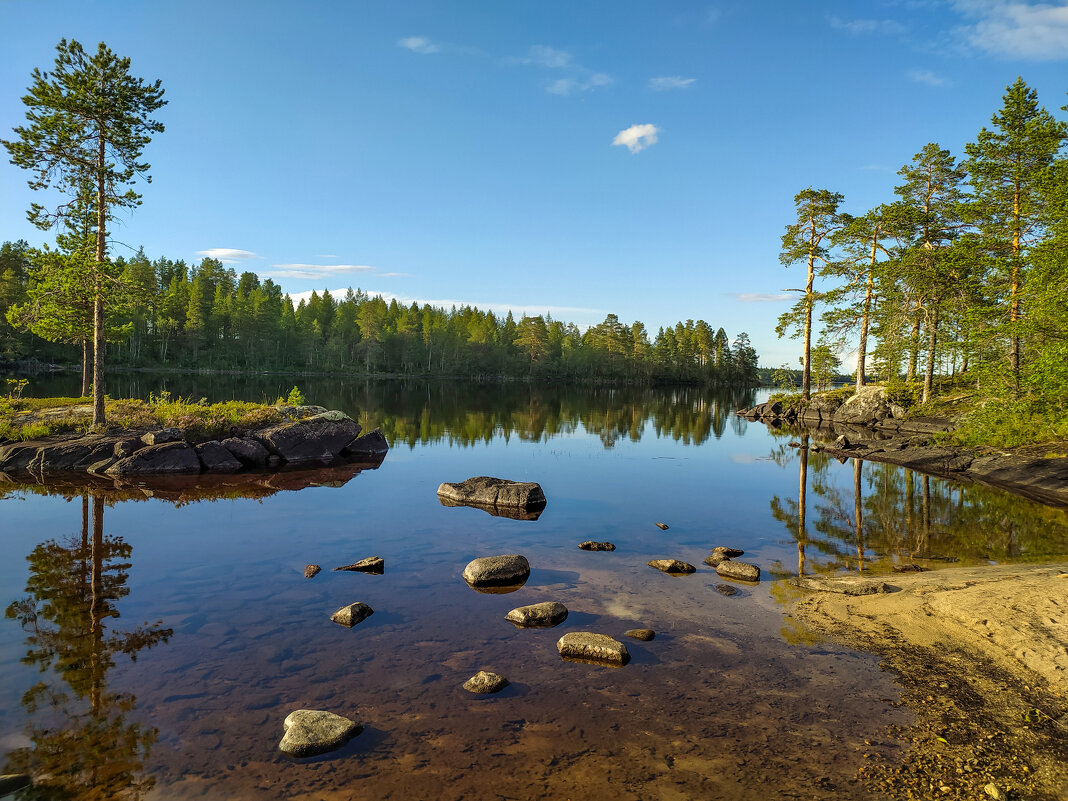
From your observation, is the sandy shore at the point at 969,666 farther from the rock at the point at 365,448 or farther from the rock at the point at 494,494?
the rock at the point at 365,448

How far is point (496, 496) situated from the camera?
63.6 feet

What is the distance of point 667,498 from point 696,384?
472ft

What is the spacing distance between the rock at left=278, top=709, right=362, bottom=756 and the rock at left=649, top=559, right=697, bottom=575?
8.10m

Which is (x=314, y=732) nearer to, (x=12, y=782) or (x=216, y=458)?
(x=12, y=782)

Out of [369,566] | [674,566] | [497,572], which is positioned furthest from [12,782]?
[674,566]

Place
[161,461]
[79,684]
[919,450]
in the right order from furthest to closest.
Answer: [919,450] → [161,461] → [79,684]

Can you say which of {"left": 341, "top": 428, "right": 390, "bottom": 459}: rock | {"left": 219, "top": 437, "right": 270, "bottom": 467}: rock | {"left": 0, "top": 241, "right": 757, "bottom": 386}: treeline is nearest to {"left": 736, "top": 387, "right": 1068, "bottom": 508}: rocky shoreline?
{"left": 341, "top": 428, "right": 390, "bottom": 459}: rock

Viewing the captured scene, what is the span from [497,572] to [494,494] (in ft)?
24.1

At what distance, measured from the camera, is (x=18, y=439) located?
79.7 ft

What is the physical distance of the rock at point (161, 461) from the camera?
22750 mm

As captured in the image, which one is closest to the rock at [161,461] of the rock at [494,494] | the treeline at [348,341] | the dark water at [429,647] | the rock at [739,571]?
the dark water at [429,647]

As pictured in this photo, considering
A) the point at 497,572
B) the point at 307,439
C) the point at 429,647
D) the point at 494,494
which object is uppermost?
the point at 307,439

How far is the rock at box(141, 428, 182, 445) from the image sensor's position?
24375mm

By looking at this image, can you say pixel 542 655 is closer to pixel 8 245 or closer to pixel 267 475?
pixel 267 475
